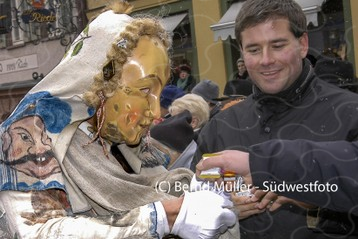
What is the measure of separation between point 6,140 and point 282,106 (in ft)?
3.72

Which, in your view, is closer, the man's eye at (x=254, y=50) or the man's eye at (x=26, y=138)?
the man's eye at (x=26, y=138)

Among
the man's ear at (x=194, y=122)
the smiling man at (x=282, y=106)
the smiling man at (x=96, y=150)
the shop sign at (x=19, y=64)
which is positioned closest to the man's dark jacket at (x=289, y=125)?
the smiling man at (x=282, y=106)

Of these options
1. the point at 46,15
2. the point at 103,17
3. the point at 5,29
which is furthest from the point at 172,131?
the point at 5,29

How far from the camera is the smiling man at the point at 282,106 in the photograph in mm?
2230

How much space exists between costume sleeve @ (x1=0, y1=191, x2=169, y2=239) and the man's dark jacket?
0.57 meters

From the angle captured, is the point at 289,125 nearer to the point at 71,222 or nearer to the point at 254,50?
the point at 254,50

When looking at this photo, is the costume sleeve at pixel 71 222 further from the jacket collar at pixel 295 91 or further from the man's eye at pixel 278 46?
the man's eye at pixel 278 46

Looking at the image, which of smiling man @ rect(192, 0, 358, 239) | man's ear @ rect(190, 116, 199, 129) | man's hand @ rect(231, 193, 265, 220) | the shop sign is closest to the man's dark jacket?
smiling man @ rect(192, 0, 358, 239)

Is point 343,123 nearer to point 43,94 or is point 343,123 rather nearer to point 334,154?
point 334,154

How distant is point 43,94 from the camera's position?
214cm

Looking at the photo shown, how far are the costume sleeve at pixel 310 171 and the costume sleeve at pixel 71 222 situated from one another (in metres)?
0.39

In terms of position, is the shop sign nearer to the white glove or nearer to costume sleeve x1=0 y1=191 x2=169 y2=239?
costume sleeve x1=0 y1=191 x2=169 y2=239

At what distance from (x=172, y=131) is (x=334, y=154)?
2.04 metres

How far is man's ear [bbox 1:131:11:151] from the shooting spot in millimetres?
2059
